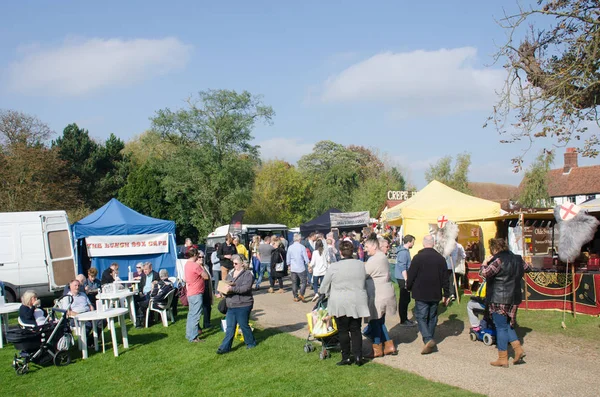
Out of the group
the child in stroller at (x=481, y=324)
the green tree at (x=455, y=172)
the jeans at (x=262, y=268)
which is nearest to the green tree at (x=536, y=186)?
the green tree at (x=455, y=172)

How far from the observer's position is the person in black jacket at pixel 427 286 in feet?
23.5

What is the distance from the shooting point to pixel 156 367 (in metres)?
7.46

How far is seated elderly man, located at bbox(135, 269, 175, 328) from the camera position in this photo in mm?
10562

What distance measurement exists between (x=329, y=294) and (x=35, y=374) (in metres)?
4.54

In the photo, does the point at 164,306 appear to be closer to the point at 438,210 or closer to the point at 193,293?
the point at 193,293

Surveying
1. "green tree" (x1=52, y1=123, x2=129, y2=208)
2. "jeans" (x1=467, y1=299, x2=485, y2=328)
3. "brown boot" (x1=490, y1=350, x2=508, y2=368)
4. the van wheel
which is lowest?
"brown boot" (x1=490, y1=350, x2=508, y2=368)

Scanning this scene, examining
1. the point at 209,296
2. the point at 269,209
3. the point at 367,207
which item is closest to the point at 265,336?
the point at 209,296

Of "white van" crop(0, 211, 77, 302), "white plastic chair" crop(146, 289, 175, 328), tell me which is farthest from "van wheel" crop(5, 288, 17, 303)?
"white plastic chair" crop(146, 289, 175, 328)

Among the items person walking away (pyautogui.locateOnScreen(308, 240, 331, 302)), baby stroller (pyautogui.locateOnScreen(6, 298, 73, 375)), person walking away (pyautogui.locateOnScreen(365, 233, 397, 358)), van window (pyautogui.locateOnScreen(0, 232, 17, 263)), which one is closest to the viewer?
person walking away (pyautogui.locateOnScreen(365, 233, 397, 358))

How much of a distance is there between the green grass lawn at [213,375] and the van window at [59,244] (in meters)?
5.75

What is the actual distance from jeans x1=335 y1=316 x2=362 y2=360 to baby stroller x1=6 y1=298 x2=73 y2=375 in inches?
174

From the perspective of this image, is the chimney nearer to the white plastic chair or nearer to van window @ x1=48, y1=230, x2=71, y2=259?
van window @ x1=48, y1=230, x2=71, y2=259

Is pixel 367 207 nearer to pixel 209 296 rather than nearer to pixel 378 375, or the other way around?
pixel 209 296

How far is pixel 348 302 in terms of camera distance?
6539mm
